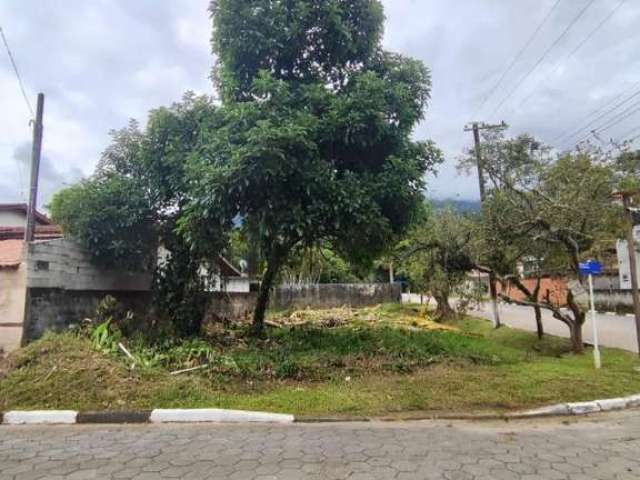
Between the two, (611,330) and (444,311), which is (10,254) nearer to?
(444,311)

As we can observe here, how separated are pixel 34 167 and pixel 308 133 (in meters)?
5.41

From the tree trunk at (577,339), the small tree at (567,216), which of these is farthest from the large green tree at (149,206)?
the tree trunk at (577,339)

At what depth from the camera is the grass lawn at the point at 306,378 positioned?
649 centimetres

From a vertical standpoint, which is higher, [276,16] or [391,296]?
[276,16]

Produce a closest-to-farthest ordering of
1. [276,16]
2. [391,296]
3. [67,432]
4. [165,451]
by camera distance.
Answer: [165,451] → [67,432] → [276,16] → [391,296]

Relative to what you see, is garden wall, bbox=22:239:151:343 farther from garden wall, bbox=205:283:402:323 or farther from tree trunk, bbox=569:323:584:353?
garden wall, bbox=205:283:402:323

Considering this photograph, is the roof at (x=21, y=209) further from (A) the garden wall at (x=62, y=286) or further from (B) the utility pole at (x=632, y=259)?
(B) the utility pole at (x=632, y=259)

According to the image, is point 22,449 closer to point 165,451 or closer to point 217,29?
point 165,451

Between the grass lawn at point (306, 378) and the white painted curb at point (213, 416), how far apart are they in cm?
23

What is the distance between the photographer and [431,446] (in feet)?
16.1

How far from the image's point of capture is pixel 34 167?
890cm

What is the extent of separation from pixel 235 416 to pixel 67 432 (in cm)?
203

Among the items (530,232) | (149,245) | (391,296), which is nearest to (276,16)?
(149,245)

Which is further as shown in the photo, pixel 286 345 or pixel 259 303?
pixel 259 303
